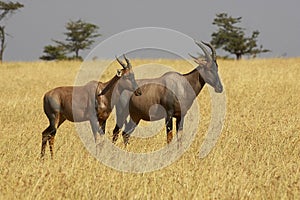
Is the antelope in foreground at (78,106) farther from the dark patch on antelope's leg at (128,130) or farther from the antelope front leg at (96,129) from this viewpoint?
the dark patch on antelope's leg at (128,130)

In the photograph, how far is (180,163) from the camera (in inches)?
284

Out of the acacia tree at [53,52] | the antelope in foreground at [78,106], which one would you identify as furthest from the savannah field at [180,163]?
the acacia tree at [53,52]

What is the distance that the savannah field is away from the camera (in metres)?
5.60

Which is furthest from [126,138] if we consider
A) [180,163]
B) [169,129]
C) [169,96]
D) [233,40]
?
[233,40]

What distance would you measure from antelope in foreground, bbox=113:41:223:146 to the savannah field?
443 mm

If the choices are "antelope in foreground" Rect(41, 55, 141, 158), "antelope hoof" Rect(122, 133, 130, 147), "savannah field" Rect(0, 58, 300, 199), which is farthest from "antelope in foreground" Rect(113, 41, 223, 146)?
"antelope in foreground" Rect(41, 55, 141, 158)

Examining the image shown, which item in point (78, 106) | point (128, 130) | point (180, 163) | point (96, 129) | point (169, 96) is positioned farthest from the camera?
point (128, 130)

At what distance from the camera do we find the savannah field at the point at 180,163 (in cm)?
560

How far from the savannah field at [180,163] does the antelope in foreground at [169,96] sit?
0.44 meters

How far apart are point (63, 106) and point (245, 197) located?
417cm

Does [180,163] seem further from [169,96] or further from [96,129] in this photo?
[169,96]

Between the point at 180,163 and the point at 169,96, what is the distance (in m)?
2.53

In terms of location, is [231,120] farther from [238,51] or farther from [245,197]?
[238,51]

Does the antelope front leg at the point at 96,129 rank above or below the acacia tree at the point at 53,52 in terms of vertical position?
above
